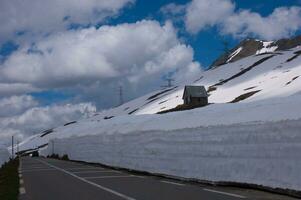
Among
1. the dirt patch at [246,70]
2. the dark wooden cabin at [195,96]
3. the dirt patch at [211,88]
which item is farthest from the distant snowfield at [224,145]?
the dirt patch at [246,70]

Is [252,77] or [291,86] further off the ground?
[252,77]

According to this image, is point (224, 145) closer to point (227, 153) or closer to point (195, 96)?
point (227, 153)

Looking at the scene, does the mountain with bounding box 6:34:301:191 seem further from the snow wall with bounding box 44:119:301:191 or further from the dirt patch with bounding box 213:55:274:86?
the dirt patch with bounding box 213:55:274:86

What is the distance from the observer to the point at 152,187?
54.5 feet

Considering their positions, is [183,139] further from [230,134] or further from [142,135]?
[142,135]

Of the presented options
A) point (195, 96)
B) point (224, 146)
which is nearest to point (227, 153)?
point (224, 146)

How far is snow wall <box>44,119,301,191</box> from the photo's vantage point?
13.8m

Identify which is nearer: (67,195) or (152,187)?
(67,195)

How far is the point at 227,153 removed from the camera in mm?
17031

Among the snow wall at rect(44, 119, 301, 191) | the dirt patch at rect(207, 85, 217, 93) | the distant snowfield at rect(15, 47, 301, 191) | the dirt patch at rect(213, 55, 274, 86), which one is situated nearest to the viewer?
the snow wall at rect(44, 119, 301, 191)

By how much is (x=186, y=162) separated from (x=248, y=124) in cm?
515

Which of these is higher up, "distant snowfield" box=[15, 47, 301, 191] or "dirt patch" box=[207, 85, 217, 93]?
"dirt patch" box=[207, 85, 217, 93]

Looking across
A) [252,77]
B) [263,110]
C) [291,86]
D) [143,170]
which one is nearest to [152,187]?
[263,110]

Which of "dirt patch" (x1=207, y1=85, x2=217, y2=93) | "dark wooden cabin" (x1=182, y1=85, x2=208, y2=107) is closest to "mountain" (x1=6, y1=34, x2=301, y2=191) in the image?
"dark wooden cabin" (x1=182, y1=85, x2=208, y2=107)
